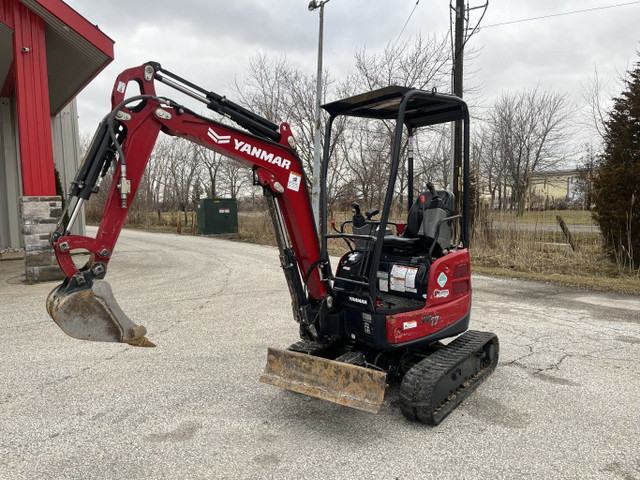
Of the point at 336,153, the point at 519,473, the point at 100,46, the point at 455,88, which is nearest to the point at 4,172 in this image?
the point at 100,46

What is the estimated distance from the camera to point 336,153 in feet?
63.3

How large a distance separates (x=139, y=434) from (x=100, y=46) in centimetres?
946

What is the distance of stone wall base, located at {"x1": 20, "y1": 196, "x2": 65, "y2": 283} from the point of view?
854 centimetres

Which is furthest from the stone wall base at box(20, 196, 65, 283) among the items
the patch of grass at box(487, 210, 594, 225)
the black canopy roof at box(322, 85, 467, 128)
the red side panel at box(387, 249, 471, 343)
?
the patch of grass at box(487, 210, 594, 225)

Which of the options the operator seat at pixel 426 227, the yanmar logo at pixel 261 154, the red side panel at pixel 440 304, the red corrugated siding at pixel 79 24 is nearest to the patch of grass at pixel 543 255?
the red side panel at pixel 440 304

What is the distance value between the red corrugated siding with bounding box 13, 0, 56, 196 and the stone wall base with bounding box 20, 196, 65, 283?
227 millimetres

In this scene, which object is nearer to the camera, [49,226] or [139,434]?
[139,434]

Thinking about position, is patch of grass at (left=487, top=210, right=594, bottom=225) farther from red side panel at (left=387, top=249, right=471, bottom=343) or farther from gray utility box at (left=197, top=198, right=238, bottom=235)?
gray utility box at (left=197, top=198, right=238, bottom=235)

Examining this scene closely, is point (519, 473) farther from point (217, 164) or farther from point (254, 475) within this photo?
point (217, 164)

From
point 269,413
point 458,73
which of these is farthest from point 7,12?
point 458,73

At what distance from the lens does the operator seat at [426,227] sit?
157 inches

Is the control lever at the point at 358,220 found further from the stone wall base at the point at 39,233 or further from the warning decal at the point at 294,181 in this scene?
the stone wall base at the point at 39,233

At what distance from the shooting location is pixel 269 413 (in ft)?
12.0

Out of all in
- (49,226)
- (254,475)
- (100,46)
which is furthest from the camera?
(100,46)
